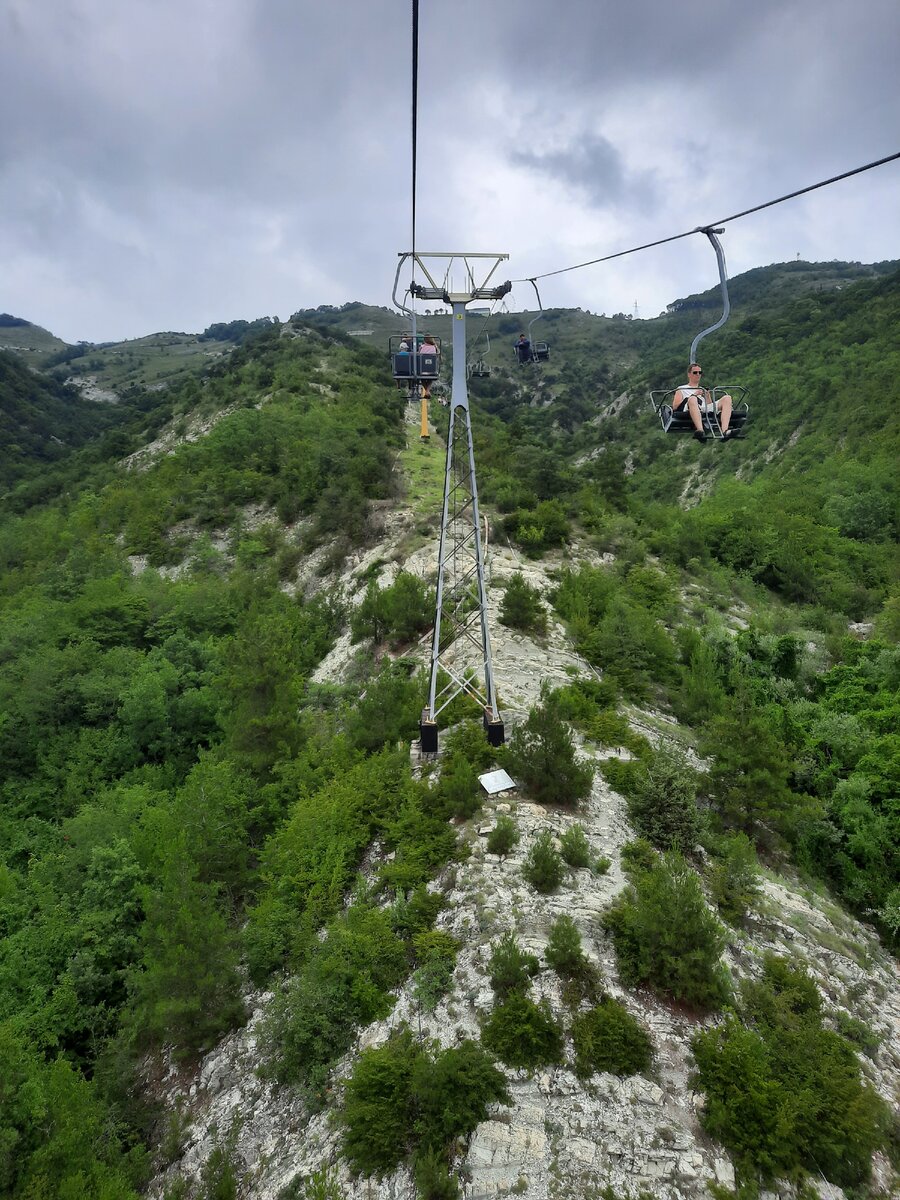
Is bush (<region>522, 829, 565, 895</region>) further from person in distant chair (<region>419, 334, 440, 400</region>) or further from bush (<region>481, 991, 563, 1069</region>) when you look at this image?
person in distant chair (<region>419, 334, 440, 400</region>)

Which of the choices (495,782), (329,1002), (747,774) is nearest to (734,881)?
(747,774)

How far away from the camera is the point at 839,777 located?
12578mm

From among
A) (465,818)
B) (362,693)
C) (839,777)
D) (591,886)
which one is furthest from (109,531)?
(839,777)

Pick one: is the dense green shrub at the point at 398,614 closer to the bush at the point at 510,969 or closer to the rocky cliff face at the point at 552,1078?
the rocky cliff face at the point at 552,1078

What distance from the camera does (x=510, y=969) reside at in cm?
707

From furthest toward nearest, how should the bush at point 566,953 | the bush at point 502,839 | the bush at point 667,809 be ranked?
1. the bush at point 667,809
2. the bush at point 502,839
3. the bush at point 566,953

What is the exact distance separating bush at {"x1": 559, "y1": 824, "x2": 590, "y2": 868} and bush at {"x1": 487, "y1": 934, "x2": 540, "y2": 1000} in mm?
1858

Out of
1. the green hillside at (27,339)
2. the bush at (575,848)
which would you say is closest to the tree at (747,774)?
the bush at (575,848)

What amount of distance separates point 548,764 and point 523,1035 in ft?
14.7

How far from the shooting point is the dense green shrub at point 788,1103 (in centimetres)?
561

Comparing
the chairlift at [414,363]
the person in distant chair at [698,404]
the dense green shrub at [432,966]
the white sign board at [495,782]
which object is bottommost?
the dense green shrub at [432,966]

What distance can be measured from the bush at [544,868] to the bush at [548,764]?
1.50 m

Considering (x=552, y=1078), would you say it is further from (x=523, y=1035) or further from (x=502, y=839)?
(x=502, y=839)

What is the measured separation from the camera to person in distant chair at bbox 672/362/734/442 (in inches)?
317
